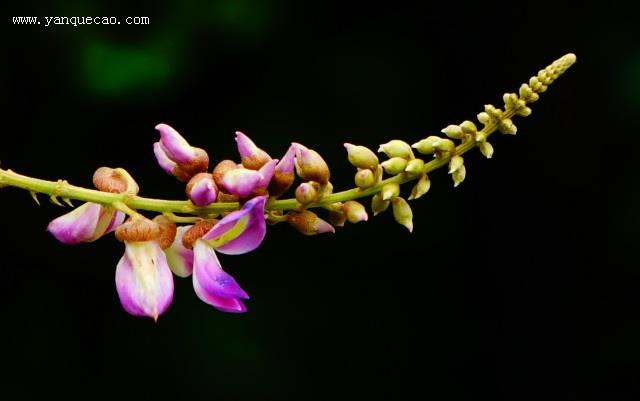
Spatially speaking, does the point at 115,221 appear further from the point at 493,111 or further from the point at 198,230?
Result: the point at 493,111

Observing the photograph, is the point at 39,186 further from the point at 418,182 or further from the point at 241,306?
the point at 418,182

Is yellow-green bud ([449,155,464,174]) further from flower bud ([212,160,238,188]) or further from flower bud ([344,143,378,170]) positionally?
flower bud ([212,160,238,188])

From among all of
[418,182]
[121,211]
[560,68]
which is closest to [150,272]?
[121,211]

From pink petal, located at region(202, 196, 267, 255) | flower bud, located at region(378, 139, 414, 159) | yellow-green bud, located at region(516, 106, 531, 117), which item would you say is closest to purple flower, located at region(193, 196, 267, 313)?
pink petal, located at region(202, 196, 267, 255)

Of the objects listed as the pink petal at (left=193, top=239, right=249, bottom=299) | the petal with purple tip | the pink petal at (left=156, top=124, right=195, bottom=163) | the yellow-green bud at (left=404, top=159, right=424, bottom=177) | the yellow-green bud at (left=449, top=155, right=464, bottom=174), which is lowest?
the petal with purple tip

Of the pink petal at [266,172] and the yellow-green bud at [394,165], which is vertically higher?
the pink petal at [266,172]

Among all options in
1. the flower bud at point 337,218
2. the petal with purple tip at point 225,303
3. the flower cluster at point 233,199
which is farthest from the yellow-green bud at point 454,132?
the petal with purple tip at point 225,303

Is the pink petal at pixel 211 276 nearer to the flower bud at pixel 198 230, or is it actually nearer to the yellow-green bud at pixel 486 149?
the flower bud at pixel 198 230
